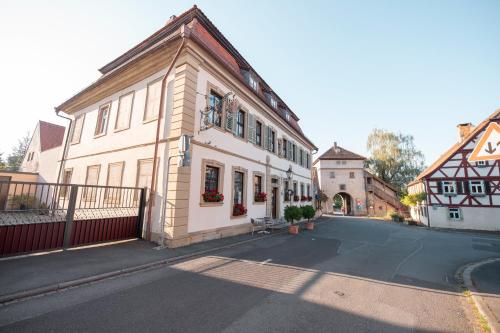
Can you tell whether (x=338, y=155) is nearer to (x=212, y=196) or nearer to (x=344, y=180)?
(x=344, y=180)

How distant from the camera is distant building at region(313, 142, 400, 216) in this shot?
31.7m

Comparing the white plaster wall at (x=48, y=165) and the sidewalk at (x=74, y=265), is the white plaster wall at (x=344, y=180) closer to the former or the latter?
the sidewalk at (x=74, y=265)

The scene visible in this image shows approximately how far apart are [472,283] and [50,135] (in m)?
33.2

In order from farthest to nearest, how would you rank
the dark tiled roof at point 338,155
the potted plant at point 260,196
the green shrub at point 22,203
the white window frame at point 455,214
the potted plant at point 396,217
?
the dark tiled roof at point 338,155, the potted plant at point 396,217, the white window frame at point 455,214, the potted plant at point 260,196, the green shrub at point 22,203

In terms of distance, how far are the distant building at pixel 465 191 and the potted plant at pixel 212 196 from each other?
22358 millimetres

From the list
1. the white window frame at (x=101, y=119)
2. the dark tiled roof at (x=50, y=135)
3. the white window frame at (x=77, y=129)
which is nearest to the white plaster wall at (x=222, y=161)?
the white window frame at (x=101, y=119)

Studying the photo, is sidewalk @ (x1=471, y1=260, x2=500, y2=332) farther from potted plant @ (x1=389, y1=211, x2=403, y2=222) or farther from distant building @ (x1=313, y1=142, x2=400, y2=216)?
distant building @ (x1=313, y1=142, x2=400, y2=216)

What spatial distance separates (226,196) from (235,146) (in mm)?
2697

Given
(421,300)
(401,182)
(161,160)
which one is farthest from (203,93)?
(401,182)

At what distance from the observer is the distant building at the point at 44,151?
17.2 meters

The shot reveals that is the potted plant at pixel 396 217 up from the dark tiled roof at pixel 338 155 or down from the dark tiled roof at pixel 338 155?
down

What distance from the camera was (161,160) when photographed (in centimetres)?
851

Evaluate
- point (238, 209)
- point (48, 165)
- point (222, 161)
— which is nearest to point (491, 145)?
point (222, 161)

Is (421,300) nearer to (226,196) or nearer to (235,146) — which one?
(226,196)
